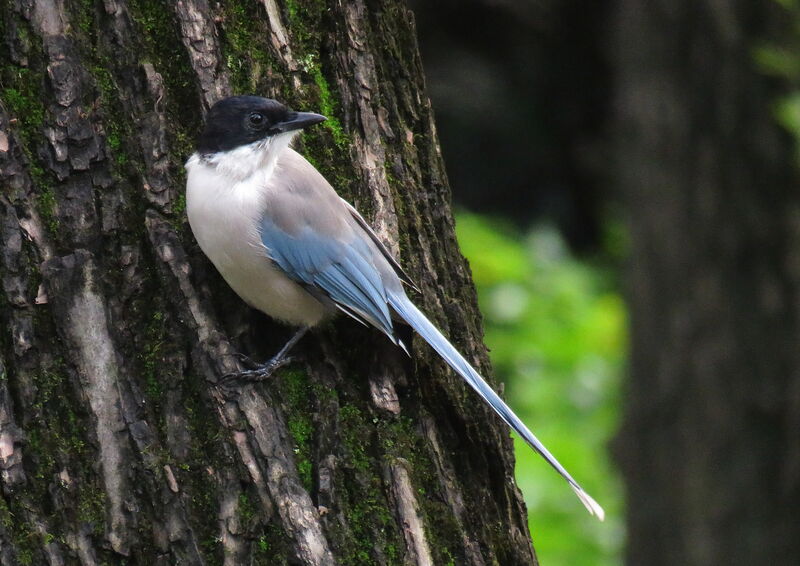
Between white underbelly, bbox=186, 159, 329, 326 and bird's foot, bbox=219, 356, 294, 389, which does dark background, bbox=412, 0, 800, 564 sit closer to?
white underbelly, bbox=186, 159, 329, 326

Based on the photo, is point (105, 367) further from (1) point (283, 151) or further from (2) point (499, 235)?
(2) point (499, 235)

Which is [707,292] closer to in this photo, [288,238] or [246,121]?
[288,238]

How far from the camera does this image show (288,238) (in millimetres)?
3779

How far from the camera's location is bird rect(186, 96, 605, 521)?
3.54 meters

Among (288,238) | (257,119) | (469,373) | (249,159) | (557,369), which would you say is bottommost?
(557,369)

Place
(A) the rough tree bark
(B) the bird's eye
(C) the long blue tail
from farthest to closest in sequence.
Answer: (B) the bird's eye → (C) the long blue tail → (A) the rough tree bark

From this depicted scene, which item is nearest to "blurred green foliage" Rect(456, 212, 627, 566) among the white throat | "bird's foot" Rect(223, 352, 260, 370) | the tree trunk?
the tree trunk

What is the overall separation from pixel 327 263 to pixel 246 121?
53 centimetres

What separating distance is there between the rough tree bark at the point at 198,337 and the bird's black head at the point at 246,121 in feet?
0.21

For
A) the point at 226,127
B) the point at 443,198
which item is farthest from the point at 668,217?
the point at 226,127

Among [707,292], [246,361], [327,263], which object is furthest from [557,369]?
[246,361]

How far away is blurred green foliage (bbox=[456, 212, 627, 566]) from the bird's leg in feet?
15.1

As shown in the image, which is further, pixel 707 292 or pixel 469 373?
pixel 707 292

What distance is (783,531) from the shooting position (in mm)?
6738
